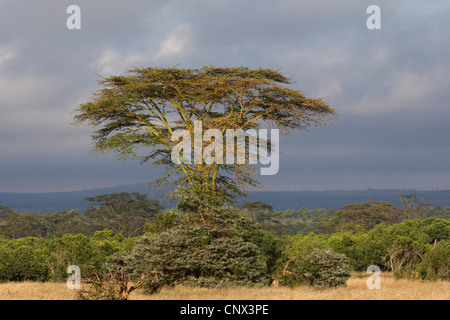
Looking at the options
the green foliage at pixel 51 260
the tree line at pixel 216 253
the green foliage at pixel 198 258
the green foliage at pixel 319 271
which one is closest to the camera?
the green foliage at pixel 198 258

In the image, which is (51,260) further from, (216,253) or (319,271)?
(319,271)

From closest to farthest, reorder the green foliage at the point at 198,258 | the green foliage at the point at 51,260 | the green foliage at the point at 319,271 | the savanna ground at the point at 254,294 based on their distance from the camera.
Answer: the savanna ground at the point at 254,294, the green foliage at the point at 198,258, the green foliage at the point at 319,271, the green foliage at the point at 51,260

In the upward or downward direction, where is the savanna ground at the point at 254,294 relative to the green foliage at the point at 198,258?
downward

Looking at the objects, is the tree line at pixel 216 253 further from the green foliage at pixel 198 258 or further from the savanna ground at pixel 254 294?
the savanna ground at pixel 254 294

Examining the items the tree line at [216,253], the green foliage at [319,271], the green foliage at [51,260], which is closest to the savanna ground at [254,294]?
the green foliage at [319,271]

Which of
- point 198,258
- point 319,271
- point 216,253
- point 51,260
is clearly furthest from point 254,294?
point 51,260

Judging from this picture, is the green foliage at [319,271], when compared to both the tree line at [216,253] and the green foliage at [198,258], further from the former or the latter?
the green foliage at [198,258]

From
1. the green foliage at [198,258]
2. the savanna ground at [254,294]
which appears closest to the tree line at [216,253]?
the green foliage at [198,258]

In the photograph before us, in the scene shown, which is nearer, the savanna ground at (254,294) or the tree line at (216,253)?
the savanna ground at (254,294)

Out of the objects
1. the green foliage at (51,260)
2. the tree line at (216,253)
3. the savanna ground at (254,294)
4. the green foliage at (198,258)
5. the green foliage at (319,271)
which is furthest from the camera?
the green foliage at (51,260)
